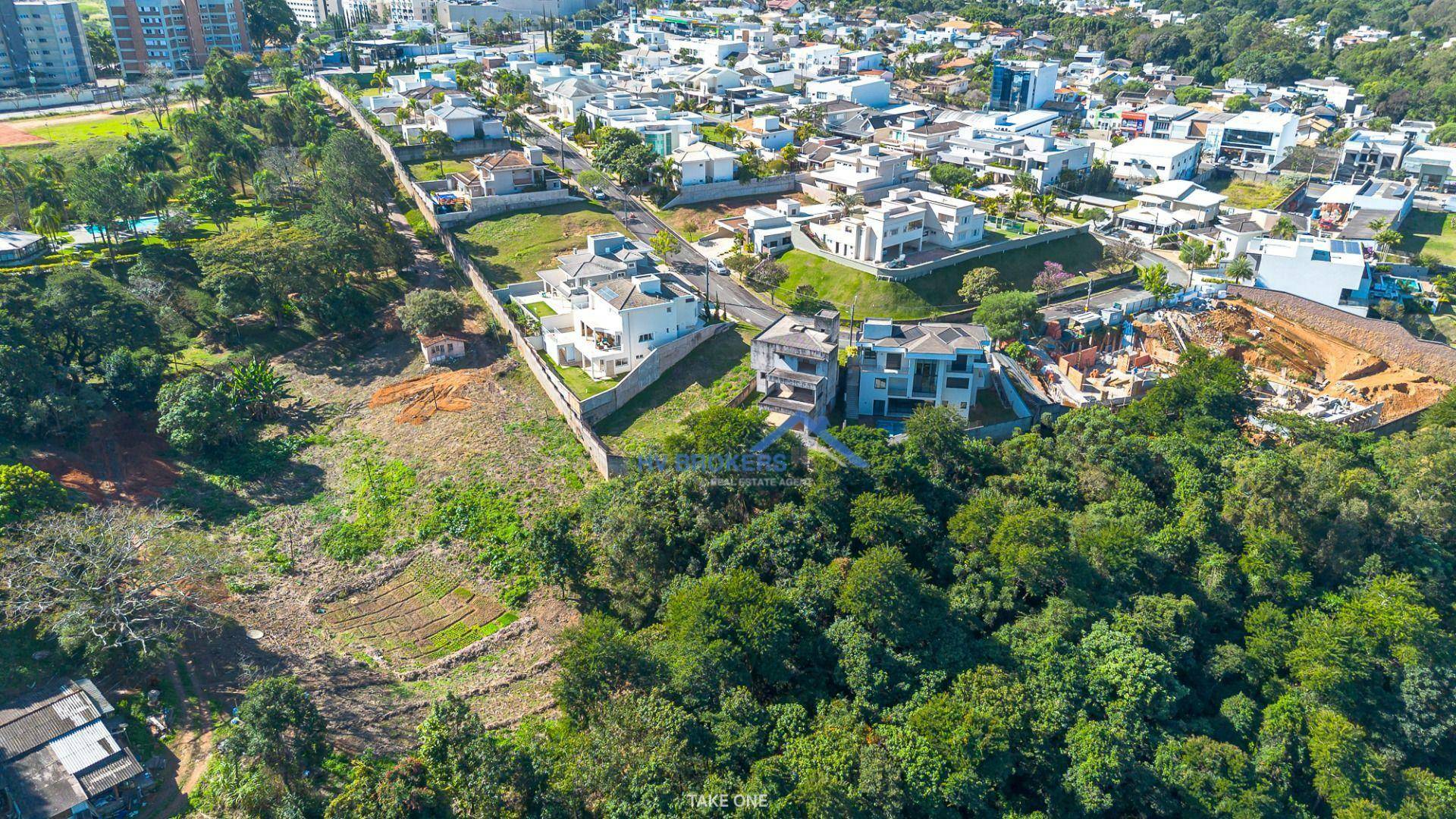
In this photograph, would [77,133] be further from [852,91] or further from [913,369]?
[913,369]

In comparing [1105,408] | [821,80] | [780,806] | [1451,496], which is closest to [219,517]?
[780,806]

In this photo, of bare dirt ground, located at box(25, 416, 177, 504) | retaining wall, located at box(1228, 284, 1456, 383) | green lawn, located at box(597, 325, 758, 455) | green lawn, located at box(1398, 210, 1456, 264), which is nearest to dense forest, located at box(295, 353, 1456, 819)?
green lawn, located at box(597, 325, 758, 455)

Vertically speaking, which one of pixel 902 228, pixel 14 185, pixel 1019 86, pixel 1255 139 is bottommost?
pixel 902 228

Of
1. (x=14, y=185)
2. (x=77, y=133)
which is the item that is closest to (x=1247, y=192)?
(x=14, y=185)

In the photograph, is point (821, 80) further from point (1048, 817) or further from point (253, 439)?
point (1048, 817)

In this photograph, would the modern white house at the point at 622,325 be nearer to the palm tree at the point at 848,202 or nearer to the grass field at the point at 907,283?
the grass field at the point at 907,283

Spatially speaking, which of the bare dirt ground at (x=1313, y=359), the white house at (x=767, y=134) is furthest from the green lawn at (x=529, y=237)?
the bare dirt ground at (x=1313, y=359)
